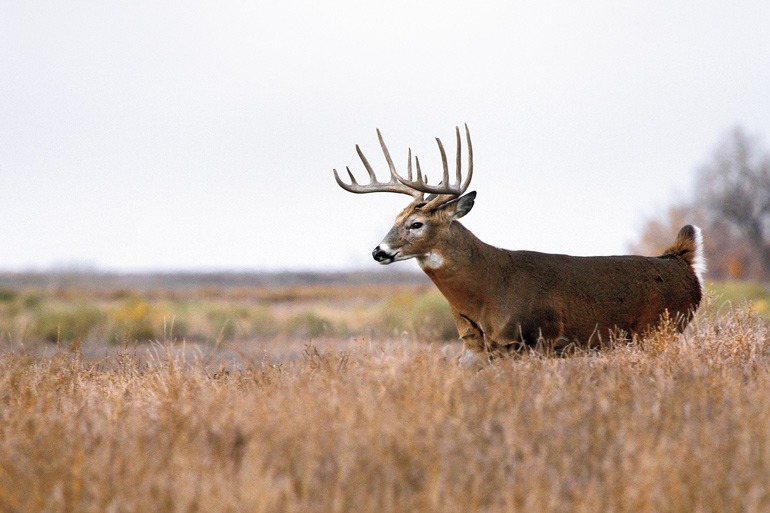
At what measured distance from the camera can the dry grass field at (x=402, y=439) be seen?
11.2 feet

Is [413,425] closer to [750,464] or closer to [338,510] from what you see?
[338,510]

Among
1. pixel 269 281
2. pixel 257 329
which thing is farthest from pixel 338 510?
pixel 269 281

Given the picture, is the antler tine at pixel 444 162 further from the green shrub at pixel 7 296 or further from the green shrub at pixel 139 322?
the green shrub at pixel 7 296

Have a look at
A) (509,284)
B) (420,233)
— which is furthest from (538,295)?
(420,233)

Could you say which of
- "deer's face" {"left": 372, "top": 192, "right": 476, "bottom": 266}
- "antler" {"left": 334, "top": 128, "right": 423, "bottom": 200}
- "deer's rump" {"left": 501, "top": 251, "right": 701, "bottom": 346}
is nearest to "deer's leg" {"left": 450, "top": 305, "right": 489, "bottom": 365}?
"deer's rump" {"left": 501, "top": 251, "right": 701, "bottom": 346}

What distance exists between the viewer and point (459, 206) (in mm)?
7258

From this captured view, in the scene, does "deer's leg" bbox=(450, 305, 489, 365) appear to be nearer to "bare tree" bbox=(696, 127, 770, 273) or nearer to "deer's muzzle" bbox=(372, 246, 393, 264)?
"deer's muzzle" bbox=(372, 246, 393, 264)

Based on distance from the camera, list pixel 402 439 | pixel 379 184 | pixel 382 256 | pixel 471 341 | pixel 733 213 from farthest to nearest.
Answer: pixel 733 213 < pixel 379 184 < pixel 471 341 < pixel 382 256 < pixel 402 439

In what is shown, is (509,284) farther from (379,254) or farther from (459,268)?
(379,254)

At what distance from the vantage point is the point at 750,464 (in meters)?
3.78

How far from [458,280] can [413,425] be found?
10.4 ft

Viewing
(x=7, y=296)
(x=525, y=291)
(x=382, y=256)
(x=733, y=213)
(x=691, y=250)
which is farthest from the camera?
(x=733, y=213)

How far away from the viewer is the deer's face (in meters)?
6.95

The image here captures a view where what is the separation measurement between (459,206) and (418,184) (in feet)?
1.55
